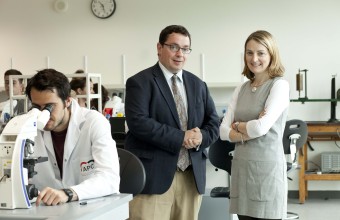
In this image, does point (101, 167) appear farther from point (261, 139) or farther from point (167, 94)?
point (261, 139)

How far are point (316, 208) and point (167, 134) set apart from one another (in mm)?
3513

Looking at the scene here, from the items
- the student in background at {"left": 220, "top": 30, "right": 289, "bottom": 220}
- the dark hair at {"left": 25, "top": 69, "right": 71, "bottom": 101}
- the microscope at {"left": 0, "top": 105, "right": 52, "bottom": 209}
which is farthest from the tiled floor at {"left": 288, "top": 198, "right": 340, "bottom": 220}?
the microscope at {"left": 0, "top": 105, "right": 52, "bottom": 209}

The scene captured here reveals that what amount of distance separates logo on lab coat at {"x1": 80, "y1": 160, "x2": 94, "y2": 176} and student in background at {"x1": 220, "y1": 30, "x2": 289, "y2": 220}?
761 mm

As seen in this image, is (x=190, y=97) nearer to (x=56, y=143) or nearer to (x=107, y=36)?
(x=56, y=143)

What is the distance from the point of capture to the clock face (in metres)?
6.79

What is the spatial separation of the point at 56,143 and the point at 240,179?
2.92 feet

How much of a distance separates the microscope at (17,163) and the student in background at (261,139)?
1115 millimetres

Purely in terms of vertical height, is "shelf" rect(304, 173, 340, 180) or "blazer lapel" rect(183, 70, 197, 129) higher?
"blazer lapel" rect(183, 70, 197, 129)

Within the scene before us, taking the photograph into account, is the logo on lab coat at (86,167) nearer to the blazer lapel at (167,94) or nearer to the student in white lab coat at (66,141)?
the student in white lab coat at (66,141)

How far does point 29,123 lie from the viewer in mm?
1898

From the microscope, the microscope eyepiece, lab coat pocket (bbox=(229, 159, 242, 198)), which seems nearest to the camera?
the microscope

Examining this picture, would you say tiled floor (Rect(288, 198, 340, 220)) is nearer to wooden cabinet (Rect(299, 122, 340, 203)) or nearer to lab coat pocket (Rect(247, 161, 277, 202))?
wooden cabinet (Rect(299, 122, 340, 203))

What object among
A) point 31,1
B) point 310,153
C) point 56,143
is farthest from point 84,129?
point 31,1

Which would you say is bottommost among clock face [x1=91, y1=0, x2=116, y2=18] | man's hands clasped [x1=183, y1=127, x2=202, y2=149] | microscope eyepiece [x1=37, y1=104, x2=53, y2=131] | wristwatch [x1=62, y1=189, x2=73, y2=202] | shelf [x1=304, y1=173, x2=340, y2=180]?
shelf [x1=304, y1=173, x2=340, y2=180]
